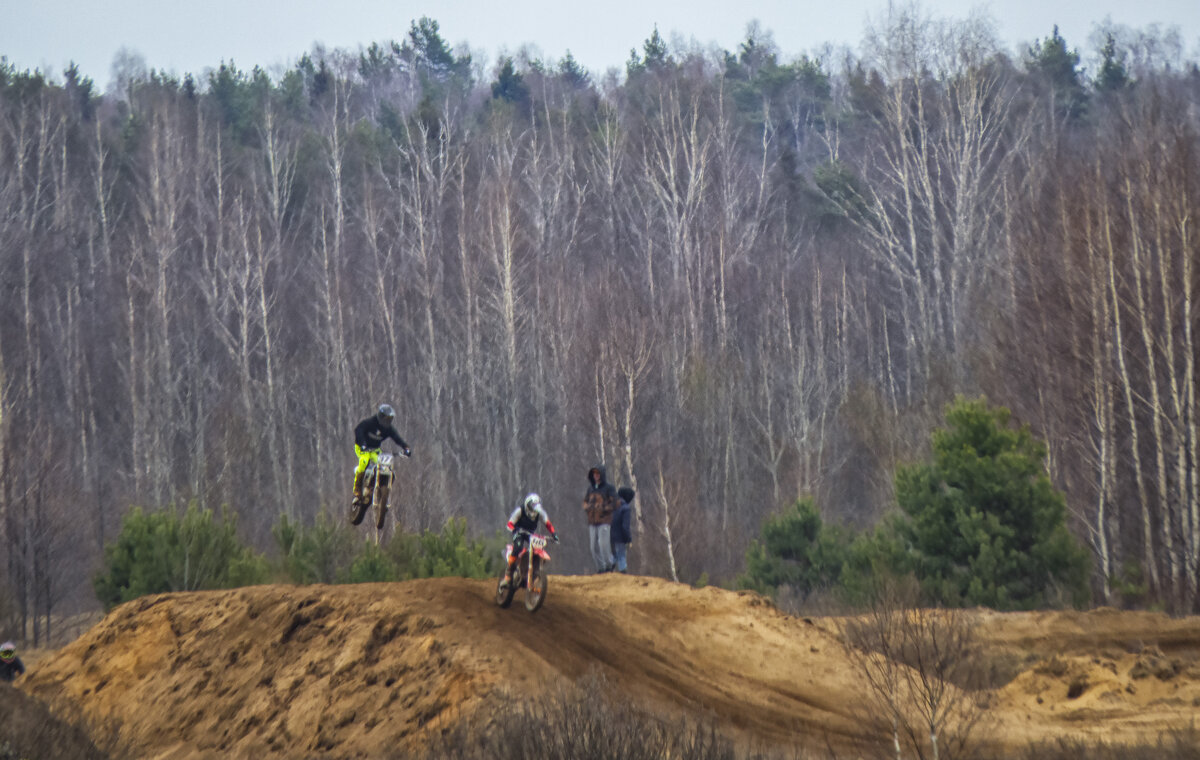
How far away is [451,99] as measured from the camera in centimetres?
7181

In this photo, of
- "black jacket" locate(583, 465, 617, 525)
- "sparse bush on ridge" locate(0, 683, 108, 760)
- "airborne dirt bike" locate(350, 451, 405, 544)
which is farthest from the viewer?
"black jacket" locate(583, 465, 617, 525)

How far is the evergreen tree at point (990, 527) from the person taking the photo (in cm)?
2273

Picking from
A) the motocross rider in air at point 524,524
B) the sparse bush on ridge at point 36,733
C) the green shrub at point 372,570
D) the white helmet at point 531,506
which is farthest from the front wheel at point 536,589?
the green shrub at point 372,570

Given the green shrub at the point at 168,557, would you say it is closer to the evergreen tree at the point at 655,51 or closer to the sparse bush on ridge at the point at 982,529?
the sparse bush on ridge at the point at 982,529

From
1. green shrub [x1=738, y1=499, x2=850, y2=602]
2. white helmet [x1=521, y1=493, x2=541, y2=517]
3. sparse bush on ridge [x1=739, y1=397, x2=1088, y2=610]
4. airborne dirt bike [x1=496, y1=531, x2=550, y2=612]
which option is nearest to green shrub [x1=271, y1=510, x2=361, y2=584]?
airborne dirt bike [x1=496, y1=531, x2=550, y2=612]

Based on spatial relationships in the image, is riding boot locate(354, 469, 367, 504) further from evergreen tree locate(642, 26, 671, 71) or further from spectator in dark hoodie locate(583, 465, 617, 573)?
evergreen tree locate(642, 26, 671, 71)

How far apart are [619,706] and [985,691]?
28.9 ft

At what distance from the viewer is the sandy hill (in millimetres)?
13578

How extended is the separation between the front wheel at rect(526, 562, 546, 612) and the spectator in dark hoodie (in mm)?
5787

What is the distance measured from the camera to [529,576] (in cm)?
1522

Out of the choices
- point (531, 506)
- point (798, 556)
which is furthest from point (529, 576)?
point (798, 556)

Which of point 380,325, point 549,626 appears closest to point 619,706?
point 549,626

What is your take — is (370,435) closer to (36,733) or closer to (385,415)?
(385,415)

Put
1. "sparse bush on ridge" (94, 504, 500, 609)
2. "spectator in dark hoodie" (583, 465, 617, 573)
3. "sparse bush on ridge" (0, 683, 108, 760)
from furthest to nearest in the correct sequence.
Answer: "sparse bush on ridge" (94, 504, 500, 609), "spectator in dark hoodie" (583, 465, 617, 573), "sparse bush on ridge" (0, 683, 108, 760)
